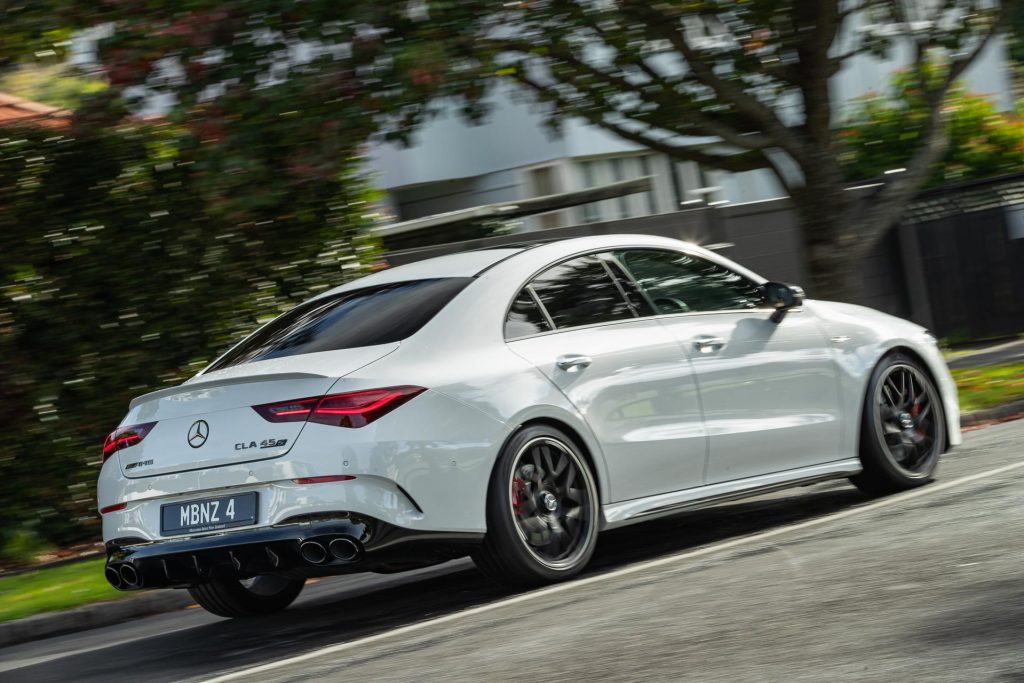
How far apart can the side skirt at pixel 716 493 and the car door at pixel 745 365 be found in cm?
4

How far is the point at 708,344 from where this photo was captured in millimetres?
7660

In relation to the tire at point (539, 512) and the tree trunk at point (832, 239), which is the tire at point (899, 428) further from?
the tree trunk at point (832, 239)

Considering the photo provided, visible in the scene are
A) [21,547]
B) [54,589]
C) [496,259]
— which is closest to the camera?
[496,259]

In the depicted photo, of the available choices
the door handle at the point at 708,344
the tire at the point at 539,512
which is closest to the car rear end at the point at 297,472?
the tire at the point at 539,512

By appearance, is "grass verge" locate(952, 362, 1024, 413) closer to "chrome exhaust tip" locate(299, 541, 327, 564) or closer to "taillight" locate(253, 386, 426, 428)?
"taillight" locate(253, 386, 426, 428)

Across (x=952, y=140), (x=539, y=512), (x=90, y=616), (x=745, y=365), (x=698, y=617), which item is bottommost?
(x=90, y=616)

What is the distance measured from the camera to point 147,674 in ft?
20.6

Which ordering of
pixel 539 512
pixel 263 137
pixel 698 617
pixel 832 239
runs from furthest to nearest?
pixel 832 239 → pixel 263 137 → pixel 539 512 → pixel 698 617

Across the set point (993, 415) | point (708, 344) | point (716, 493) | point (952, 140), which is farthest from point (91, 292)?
point (952, 140)

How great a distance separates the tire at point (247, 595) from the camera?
7.55 meters

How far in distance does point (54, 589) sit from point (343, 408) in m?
4.14

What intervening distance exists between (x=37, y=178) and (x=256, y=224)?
1.94m

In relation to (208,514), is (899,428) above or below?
below

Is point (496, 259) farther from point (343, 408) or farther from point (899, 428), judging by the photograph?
point (899, 428)
